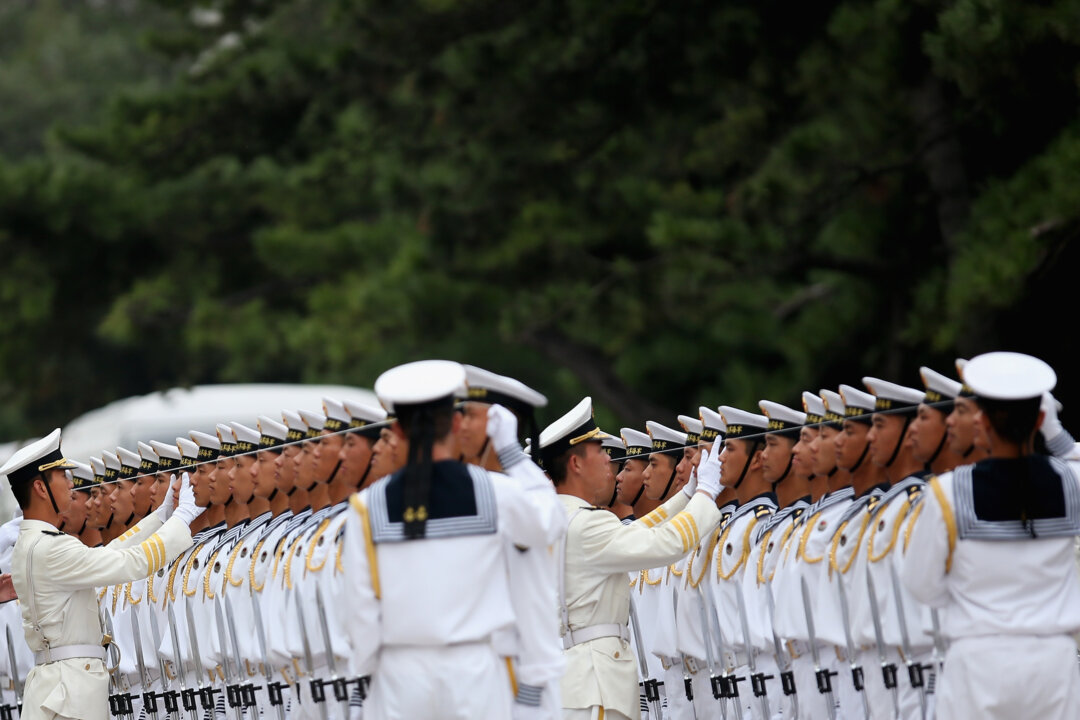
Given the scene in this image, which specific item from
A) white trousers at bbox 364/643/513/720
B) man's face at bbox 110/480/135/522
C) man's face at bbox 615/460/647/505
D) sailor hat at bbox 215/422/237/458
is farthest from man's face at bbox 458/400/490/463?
man's face at bbox 110/480/135/522

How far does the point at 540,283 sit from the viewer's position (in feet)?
47.2

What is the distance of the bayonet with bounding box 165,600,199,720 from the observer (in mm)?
8102

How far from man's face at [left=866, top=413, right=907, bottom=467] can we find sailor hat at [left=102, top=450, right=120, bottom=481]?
184 inches

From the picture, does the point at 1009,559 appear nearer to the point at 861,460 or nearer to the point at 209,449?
the point at 861,460

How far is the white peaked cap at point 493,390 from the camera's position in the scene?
5.46 metres

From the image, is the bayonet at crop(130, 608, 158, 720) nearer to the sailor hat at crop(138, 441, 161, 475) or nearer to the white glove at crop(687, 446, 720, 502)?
the sailor hat at crop(138, 441, 161, 475)

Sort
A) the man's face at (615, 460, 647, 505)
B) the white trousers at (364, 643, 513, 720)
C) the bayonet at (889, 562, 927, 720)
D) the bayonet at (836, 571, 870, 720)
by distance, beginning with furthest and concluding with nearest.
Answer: the man's face at (615, 460, 647, 505) → the bayonet at (836, 571, 870, 720) → the bayonet at (889, 562, 927, 720) → the white trousers at (364, 643, 513, 720)

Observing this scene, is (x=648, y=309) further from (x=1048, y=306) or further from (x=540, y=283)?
(x=1048, y=306)

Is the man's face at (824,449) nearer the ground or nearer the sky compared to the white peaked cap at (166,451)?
nearer the ground

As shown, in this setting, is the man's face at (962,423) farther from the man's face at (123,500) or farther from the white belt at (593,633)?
the man's face at (123,500)

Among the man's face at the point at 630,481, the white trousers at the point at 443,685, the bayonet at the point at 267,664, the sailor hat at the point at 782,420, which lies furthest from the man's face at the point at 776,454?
the bayonet at the point at 267,664

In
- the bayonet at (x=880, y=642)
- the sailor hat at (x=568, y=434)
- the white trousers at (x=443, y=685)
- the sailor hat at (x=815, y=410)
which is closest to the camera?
the white trousers at (x=443, y=685)

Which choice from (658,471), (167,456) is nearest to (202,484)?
(167,456)

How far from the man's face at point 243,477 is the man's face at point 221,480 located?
0.03 meters
